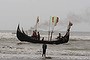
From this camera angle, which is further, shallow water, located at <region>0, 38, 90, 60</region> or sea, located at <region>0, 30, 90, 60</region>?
sea, located at <region>0, 30, 90, 60</region>

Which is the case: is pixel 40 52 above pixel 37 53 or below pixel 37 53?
below

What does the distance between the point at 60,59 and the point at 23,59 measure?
316cm

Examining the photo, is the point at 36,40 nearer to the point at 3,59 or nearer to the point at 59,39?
the point at 59,39

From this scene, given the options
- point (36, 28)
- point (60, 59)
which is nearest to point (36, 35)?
point (36, 28)

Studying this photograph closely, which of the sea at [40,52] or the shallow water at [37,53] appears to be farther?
the sea at [40,52]

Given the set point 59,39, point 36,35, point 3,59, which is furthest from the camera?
point 36,35

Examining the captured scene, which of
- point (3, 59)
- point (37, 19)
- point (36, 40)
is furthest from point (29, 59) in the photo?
point (37, 19)

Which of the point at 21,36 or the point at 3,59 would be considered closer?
the point at 3,59

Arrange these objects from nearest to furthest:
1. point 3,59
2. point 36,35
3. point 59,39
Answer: point 3,59 → point 59,39 → point 36,35

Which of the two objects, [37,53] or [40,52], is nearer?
[37,53]

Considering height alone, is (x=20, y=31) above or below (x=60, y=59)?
above

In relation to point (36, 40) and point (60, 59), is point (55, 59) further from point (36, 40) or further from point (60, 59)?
point (36, 40)

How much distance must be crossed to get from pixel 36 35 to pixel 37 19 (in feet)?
5.28

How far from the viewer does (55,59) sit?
22188 millimetres
